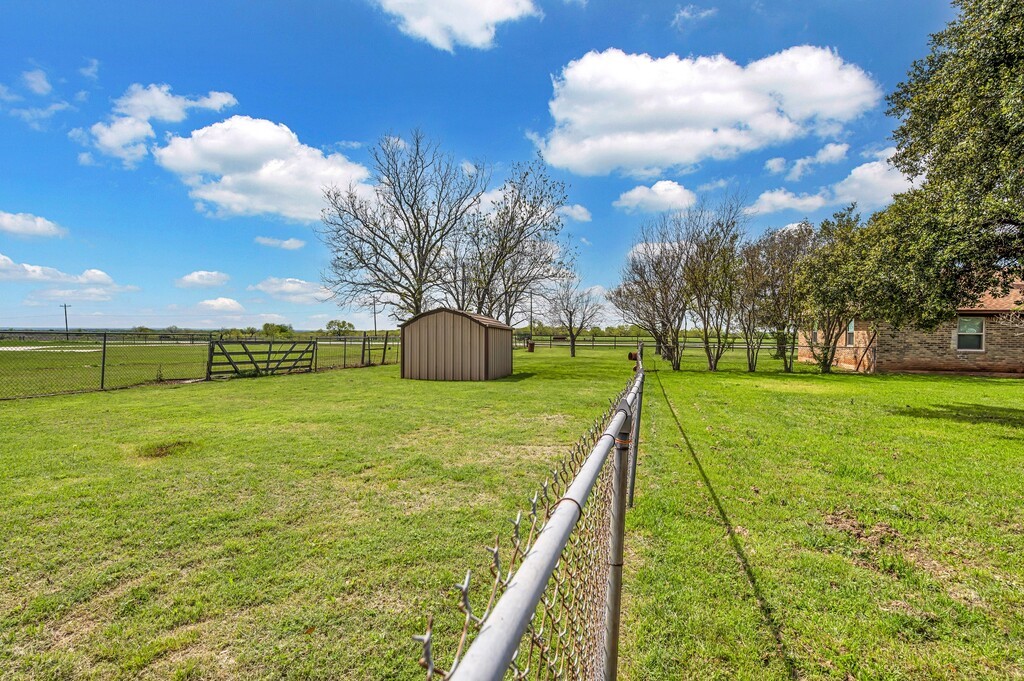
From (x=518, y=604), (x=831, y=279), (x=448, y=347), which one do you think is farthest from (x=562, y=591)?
(x=448, y=347)

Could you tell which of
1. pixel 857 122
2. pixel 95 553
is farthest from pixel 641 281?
pixel 95 553

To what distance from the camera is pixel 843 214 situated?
1797 centimetres

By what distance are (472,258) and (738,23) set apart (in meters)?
16.4

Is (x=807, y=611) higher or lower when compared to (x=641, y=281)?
lower

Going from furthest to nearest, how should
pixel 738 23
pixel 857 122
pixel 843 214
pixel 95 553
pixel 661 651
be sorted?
1. pixel 843 214
2. pixel 857 122
3. pixel 738 23
4. pixel 95 553
5. pixel 661 651

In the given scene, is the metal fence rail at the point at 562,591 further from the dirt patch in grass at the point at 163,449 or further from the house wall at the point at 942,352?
the house wall at the point at 942,352

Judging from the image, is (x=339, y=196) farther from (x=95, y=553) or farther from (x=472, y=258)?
(x=95, y=553)

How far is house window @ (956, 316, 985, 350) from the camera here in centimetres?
1736

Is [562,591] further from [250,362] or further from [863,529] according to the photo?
[250,362]

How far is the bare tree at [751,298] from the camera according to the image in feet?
63.0

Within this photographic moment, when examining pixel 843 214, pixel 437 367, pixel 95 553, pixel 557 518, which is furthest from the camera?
pixel 843 214

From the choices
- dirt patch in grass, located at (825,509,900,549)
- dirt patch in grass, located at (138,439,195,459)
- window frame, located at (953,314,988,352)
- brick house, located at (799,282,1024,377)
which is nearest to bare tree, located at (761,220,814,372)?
brick house, located at (799,282,1024,377)

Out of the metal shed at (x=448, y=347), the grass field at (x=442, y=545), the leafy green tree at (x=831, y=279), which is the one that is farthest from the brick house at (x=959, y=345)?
the metal shed at (x=448, y=347)

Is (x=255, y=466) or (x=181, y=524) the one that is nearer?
(x=181, y=524)
